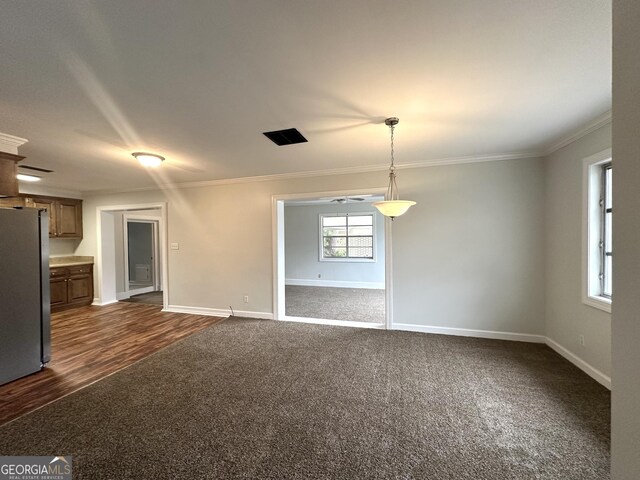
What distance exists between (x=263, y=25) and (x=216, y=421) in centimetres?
265

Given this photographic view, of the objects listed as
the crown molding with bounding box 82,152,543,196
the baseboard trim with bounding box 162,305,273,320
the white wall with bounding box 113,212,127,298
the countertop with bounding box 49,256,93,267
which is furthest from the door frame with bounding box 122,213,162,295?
the baseboard trim with bounding box 162,305,273,320

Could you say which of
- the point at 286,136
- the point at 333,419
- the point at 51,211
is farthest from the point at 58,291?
the point at 333,419

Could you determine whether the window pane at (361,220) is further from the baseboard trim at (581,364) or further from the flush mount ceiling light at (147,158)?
the flush mount ceiling light at (147,158)

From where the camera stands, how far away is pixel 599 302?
2.61m

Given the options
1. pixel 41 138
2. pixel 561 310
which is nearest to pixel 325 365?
pixel 561 310

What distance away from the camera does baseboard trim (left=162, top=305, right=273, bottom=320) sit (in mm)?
4832

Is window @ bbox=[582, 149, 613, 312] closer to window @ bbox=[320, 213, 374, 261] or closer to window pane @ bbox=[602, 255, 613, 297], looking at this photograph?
window pane @ bbox=[602, 255, 613, 297]

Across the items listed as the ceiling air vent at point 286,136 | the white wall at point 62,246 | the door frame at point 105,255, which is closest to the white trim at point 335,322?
the ceiling air vent at point 286,136

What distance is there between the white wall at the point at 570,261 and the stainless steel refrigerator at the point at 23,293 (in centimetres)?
574

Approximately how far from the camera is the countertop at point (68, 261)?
547cm

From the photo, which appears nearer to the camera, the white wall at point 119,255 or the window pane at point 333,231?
the white wall at point 119,255

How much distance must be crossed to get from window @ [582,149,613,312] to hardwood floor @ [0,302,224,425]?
16.6 ft

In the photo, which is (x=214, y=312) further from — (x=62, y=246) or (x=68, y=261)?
(x=62, y=246)

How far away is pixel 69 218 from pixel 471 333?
8051 millimetres
